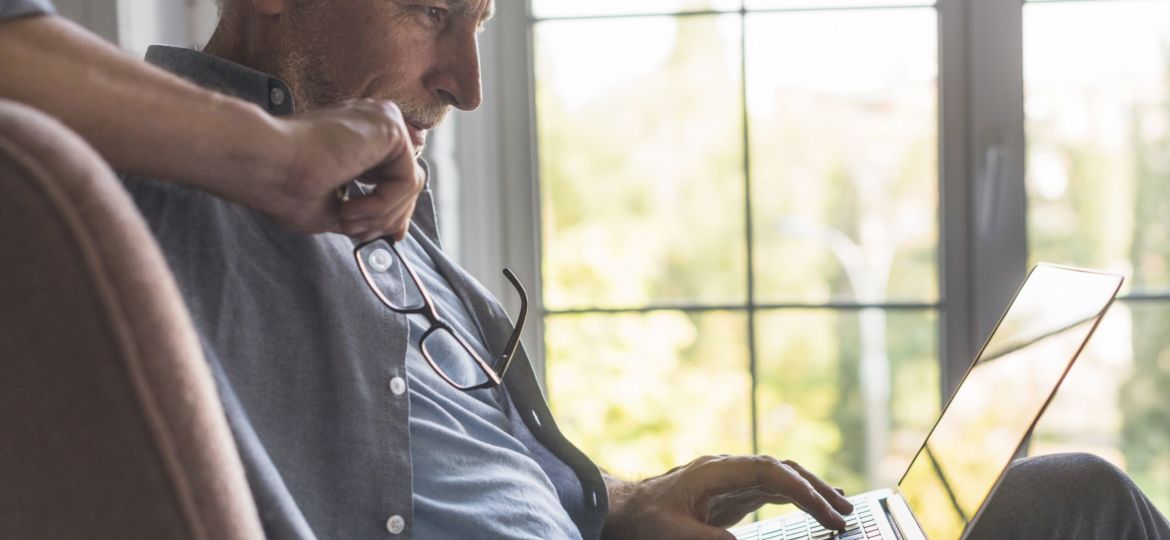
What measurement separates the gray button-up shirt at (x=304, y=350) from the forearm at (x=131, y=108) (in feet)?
0.76

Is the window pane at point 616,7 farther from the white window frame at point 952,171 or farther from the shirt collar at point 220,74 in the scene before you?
the shirt collar at point 220,74

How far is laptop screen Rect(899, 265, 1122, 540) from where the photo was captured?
3.18 ft

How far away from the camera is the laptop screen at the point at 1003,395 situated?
970 mm

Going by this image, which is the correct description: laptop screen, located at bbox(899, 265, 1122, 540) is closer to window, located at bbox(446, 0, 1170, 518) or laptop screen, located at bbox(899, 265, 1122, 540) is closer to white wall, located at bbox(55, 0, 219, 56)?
window, located at bbox(446, 0, 1170, 518)

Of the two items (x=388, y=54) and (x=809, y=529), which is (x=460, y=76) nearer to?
(x=388, y=54)

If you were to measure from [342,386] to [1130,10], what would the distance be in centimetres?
169

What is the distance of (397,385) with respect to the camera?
3.25 feet

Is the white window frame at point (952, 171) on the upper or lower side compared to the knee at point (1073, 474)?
upper

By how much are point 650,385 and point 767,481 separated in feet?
3.23

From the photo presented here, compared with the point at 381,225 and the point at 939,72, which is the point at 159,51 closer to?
the point at 381,225

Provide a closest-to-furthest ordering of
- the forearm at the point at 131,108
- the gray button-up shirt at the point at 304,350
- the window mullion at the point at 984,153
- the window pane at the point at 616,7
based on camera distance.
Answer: the forearm at the point at 131,108, the gray button-up shirt at the point at 304,350, the window mullion at the point at 984,153, the window pane at the point at 616,7

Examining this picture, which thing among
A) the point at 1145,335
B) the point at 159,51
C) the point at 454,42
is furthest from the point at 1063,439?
the point at 159,51

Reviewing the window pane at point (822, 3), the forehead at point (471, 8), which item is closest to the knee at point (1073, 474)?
the forehead at point (471, 8)

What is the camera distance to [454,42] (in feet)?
4.23
